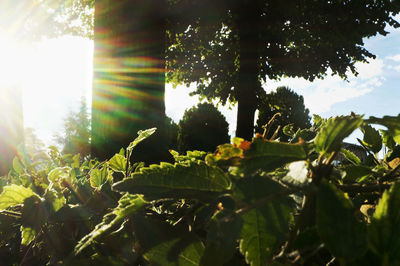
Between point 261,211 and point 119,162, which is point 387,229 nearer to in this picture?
point 261,211

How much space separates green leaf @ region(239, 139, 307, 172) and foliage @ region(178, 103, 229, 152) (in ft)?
59.7

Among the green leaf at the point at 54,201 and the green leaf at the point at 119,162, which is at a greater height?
the green leaf at the point at 119,162

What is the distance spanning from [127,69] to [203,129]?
13.7 m

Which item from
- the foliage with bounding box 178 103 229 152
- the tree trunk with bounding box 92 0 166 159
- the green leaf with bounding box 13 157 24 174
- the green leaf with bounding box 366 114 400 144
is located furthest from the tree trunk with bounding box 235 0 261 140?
the green leaf with bounding box 366 114 400 144

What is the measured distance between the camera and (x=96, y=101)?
5.85 metres

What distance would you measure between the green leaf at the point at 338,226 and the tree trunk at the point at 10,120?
37.2ft

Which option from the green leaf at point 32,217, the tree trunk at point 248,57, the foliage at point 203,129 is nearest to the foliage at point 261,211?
the green leaf at point 32,217

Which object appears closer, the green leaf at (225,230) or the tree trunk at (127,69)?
the green leaf at (225,230)

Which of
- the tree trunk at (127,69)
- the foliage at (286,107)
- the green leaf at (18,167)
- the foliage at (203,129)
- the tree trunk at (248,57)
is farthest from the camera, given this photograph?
the foliage at (286,107)

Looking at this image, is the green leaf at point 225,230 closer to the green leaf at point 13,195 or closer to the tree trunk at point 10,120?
the green leaf at point 13,195

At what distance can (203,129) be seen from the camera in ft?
63.6

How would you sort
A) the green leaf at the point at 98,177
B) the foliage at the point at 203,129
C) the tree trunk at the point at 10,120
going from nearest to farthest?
the green leaf at the point at 98,177, the tree trunk at the point at 10,120, the foliage at the point at 203,129

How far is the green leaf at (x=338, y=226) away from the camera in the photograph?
0.39 m

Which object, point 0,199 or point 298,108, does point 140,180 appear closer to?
point 0,199
